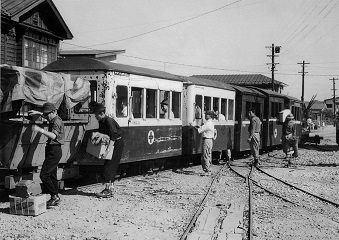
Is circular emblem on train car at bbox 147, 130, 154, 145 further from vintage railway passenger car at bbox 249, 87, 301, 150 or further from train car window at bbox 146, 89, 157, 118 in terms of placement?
vintage railway passenger car at bbox 249, 87, 301, 150

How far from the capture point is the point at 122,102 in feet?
34.6

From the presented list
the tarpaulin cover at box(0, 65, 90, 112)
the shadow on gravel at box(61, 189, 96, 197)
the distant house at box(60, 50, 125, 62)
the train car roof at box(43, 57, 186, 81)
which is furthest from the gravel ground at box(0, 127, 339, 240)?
the distant house at box(60, 50, 125, 62)

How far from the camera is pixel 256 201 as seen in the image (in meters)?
9.43

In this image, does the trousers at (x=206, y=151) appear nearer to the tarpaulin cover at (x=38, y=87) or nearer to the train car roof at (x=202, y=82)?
the train car roof at (x=202, y=82)

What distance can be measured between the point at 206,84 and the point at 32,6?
9.31 meters

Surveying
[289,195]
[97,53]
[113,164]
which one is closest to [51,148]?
[113,164]

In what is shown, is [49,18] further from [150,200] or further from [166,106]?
[150,200]

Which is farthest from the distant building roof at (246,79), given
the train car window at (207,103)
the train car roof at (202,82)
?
the train car window at (207,103)

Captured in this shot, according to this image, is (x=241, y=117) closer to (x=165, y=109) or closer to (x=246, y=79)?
(x=165, y=109)

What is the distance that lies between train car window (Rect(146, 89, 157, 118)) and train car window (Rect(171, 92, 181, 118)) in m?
1.29

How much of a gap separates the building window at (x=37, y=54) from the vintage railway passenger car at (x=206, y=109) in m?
9.05

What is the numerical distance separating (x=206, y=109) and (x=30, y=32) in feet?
33.0

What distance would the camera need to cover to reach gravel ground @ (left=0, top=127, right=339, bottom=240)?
6602mm

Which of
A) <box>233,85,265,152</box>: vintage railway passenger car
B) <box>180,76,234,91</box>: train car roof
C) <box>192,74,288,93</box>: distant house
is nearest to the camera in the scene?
<box>180,76,234,91</box>: train car roof
